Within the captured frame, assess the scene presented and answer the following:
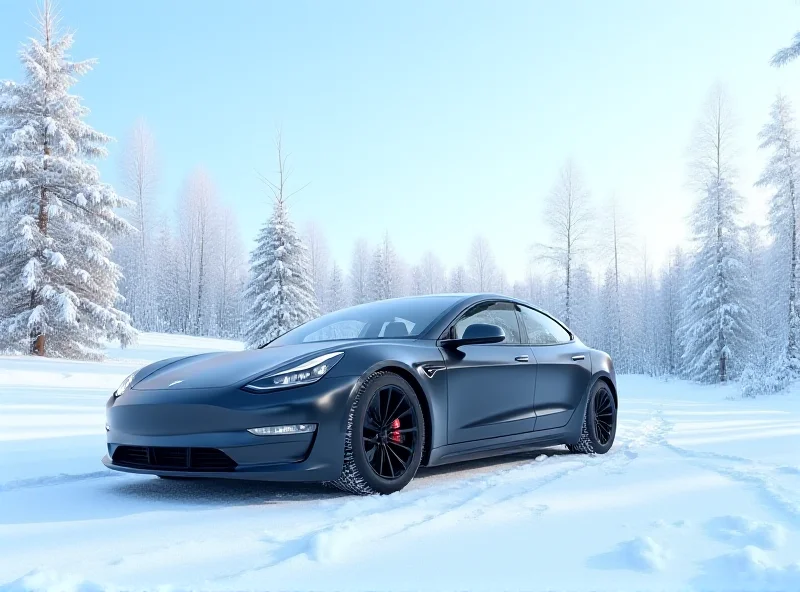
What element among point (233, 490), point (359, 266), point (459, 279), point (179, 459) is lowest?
point (233, 490)

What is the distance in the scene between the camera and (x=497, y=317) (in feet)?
18.9

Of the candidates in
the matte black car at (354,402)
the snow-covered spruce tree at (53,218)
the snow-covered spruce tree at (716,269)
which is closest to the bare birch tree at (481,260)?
the snow-covered spruce tree at (716,269)

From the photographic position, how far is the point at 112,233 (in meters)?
21.8

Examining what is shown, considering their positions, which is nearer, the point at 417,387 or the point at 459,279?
the point at 417,387

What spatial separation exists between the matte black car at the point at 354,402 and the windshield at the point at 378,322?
0.01m

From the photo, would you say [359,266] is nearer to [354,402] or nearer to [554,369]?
[554,369]

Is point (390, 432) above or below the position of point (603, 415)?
above

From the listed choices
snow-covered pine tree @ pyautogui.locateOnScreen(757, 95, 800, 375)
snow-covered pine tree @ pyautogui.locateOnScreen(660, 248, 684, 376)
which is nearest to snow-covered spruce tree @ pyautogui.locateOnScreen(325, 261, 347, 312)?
snow-covered pine tree @ pyautogui.locateOnScreen(660, 248, 684, 376)

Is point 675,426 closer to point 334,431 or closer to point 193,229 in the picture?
point 334,431

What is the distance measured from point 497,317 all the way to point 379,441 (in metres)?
1.92

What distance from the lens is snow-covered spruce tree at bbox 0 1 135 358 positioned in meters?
19.2

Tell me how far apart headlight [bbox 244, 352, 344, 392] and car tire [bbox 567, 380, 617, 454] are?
9.96ft

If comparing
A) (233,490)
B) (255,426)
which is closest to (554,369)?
(233,490)

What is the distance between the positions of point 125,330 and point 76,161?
5.11 meters
